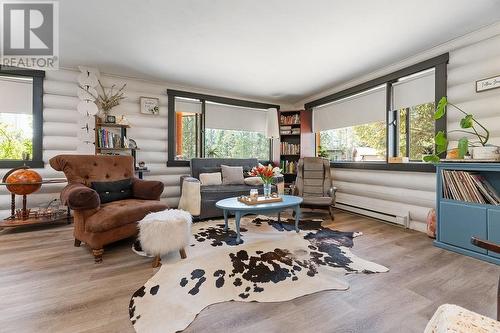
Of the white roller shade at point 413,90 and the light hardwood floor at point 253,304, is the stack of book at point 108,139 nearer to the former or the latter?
the light hardwood floor at point 253,304

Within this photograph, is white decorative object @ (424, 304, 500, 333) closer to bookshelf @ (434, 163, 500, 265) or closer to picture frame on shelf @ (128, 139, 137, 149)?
bookshelf @ (434, 163, 500, 265)

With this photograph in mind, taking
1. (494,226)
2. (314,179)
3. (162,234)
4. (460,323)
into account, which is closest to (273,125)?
(314,179)

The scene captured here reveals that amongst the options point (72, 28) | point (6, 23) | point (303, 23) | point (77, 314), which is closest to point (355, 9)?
point (303, 23)

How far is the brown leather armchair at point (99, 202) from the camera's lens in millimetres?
2240

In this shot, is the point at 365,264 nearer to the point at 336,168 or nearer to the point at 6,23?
the point at 336,168

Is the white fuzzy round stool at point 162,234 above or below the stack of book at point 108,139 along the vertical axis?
below

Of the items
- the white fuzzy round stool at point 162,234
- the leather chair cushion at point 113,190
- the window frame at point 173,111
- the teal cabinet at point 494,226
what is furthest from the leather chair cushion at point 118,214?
the teal cabinet at point 494,226

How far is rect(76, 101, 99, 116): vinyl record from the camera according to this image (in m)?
3.71

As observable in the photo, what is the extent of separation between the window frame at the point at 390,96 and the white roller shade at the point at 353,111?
101 mm

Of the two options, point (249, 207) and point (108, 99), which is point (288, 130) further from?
point (108, 99)

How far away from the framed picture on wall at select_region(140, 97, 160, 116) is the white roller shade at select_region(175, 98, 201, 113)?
0.40 m

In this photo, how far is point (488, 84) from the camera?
8.38 ft

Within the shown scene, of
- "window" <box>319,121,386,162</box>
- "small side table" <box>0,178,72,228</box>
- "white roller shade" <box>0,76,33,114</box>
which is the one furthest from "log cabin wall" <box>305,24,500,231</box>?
"white roller shade" <box>0,76,33,114</box>

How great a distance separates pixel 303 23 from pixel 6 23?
3323mm
